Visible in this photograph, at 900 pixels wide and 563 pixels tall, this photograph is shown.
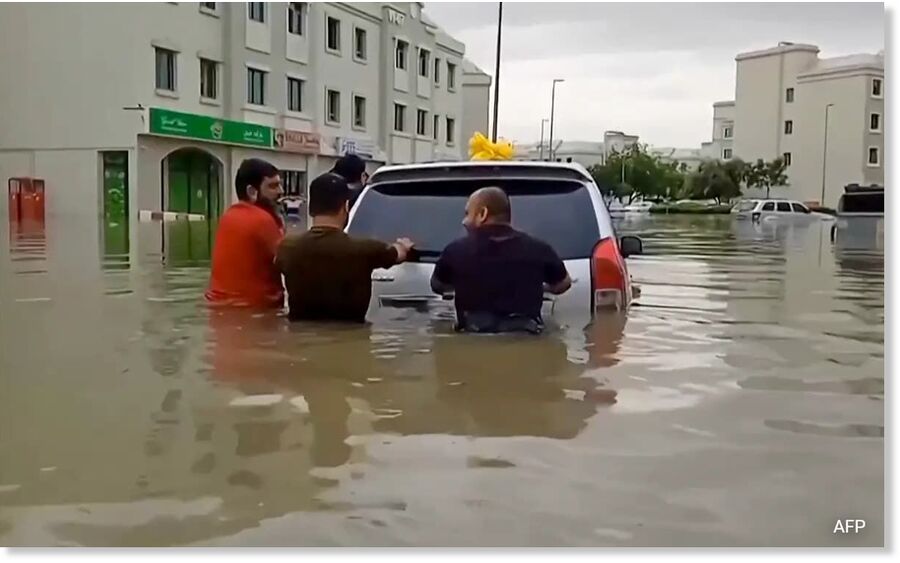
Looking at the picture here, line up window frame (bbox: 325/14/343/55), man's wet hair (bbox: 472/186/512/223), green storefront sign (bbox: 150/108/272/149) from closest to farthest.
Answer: man's wet hair (bbox: 472/186/512/223) → green storefront sign (bbox: 150/108/272/149) → window frame (bbox: 325/14/343/55)

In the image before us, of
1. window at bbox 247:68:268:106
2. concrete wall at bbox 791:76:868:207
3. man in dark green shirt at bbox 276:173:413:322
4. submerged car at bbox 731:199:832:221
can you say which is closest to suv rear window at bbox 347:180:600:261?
man in dark green shirt at bbox 276:173:413:322

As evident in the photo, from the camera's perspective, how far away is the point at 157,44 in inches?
1249

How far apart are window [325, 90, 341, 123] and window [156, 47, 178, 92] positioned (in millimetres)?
6624

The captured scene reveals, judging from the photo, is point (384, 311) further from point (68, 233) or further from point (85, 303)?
point (68, 233)

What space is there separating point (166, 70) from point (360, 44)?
8.48 m

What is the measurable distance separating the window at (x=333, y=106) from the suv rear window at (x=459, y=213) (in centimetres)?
3268

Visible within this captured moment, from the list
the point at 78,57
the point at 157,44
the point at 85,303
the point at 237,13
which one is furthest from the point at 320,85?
the point at 85,303

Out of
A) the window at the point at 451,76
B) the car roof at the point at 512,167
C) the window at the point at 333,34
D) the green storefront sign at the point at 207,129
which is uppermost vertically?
the window at the point at 333,34

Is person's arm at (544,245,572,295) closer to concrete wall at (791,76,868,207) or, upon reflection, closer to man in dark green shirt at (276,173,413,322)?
man in dark green shirt at (276,173,413,322)

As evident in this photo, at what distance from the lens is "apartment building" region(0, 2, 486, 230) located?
29594 mm

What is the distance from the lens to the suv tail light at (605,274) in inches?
220

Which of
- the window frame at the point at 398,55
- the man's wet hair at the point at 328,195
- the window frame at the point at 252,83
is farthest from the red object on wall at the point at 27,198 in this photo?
the man's wet hair at the point at 328,195

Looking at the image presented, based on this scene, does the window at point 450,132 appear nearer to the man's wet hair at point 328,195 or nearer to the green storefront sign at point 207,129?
the green storefront sign at point 207,129

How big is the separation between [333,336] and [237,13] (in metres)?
30.6
